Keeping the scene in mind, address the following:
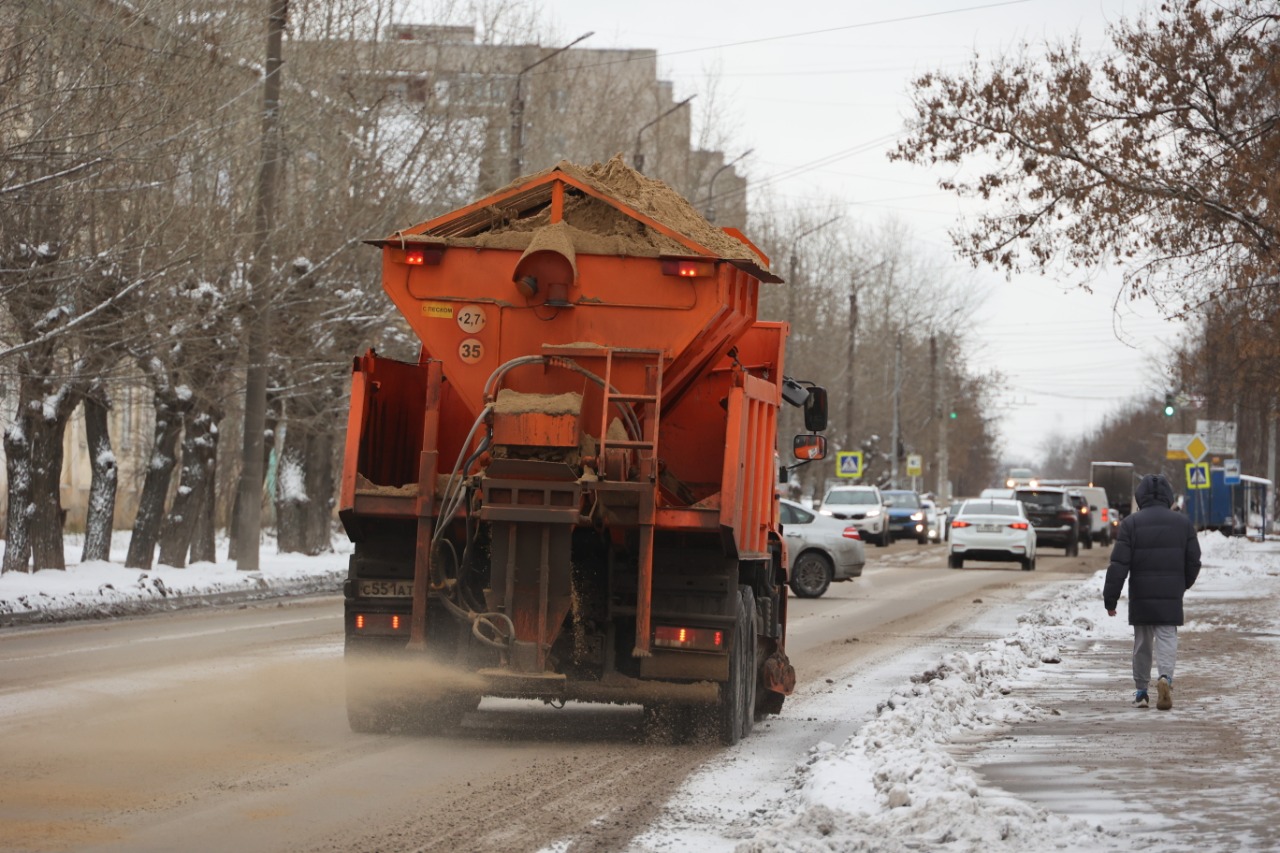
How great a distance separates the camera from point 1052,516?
4894 cm

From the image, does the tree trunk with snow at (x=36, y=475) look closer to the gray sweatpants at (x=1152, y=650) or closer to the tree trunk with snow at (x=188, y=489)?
the tree trunk with snow at (x=188, y=489)

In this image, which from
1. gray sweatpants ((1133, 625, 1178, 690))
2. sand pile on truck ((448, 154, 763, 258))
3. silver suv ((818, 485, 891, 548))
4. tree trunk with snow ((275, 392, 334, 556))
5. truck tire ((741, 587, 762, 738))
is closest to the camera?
sand pile on truck ((448, 154, 763, 258))

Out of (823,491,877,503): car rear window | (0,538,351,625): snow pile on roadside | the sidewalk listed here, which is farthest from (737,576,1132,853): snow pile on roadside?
(823,491,877,503): car rear window

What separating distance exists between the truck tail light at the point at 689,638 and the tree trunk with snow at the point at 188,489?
18931mm

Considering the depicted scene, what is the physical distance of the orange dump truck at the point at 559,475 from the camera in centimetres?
1033

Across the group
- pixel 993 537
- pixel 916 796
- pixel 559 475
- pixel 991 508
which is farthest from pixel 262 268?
pixel 991 508

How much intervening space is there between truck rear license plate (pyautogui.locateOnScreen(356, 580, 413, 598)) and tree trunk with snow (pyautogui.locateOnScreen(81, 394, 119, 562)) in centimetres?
1624

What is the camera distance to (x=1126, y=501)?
258 feet

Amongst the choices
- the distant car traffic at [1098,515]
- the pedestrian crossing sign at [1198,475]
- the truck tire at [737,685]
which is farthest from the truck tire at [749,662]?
the distant car traffic at [1098,515]

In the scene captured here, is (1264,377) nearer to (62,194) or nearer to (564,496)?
(62,194)

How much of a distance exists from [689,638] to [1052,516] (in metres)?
40.0

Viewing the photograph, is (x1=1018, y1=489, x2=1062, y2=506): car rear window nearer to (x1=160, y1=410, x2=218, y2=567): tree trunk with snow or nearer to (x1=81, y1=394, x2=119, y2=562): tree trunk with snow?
(x1=160, y1=410, x2=218, y2=567): tree trunk with snow

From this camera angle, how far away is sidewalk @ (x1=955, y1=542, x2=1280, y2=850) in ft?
25.1

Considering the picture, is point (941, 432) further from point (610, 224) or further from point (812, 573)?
point (610, 224)
